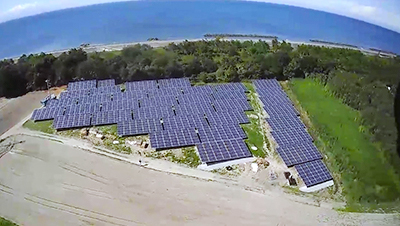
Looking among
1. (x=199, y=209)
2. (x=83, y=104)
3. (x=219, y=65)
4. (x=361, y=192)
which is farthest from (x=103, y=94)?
(x=361, y=192)

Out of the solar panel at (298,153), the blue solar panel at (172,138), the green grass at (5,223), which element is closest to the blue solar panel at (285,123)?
the solar panel at (298,153)

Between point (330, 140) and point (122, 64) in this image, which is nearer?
point (330, 140)

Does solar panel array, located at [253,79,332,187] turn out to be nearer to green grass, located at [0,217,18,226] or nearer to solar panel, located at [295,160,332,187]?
solar panel, located at [295,160,332,187]

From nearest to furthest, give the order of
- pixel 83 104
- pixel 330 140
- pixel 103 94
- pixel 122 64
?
pixel 330 140 < pixel 83 104 < pixel 103 94 < pixel 122 64

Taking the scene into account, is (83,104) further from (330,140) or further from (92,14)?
(92,14)

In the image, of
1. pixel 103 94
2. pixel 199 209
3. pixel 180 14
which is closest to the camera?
pixel 199 209

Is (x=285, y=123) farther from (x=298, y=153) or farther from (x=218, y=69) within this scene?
(x=218, y=69)
